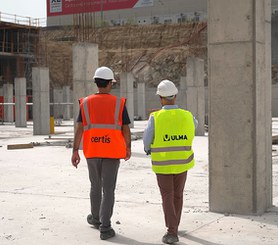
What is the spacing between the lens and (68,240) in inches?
191

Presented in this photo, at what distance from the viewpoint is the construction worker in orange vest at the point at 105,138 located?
496 cm

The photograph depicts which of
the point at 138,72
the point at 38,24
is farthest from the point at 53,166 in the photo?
the point at 138,72

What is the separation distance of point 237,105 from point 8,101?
31280mm

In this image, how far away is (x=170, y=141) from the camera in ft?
15.7

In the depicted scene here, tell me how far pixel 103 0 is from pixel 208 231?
58.4 m

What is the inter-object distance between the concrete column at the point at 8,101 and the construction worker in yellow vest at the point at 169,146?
3205 cm

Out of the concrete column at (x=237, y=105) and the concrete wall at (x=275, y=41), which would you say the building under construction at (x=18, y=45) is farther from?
the concrete column at (x=237, y=105)

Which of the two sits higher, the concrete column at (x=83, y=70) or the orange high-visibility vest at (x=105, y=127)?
the concrete column at (x=83, y=70)

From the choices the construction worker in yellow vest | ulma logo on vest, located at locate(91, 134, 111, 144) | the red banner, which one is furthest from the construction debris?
the red banner

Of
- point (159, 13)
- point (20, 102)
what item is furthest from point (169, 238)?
point (159, 13)

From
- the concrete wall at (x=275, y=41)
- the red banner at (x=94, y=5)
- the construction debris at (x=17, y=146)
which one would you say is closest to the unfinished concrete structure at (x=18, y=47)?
the red banner at (x=94, y=5)

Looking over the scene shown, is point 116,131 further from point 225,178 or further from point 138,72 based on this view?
point 138,72

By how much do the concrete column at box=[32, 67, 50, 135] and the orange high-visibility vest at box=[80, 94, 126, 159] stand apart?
18217 mm

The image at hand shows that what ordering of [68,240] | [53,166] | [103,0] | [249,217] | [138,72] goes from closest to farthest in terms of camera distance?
[68,240] < [249,217] < [53,166] < [138,72] < [103,0]
